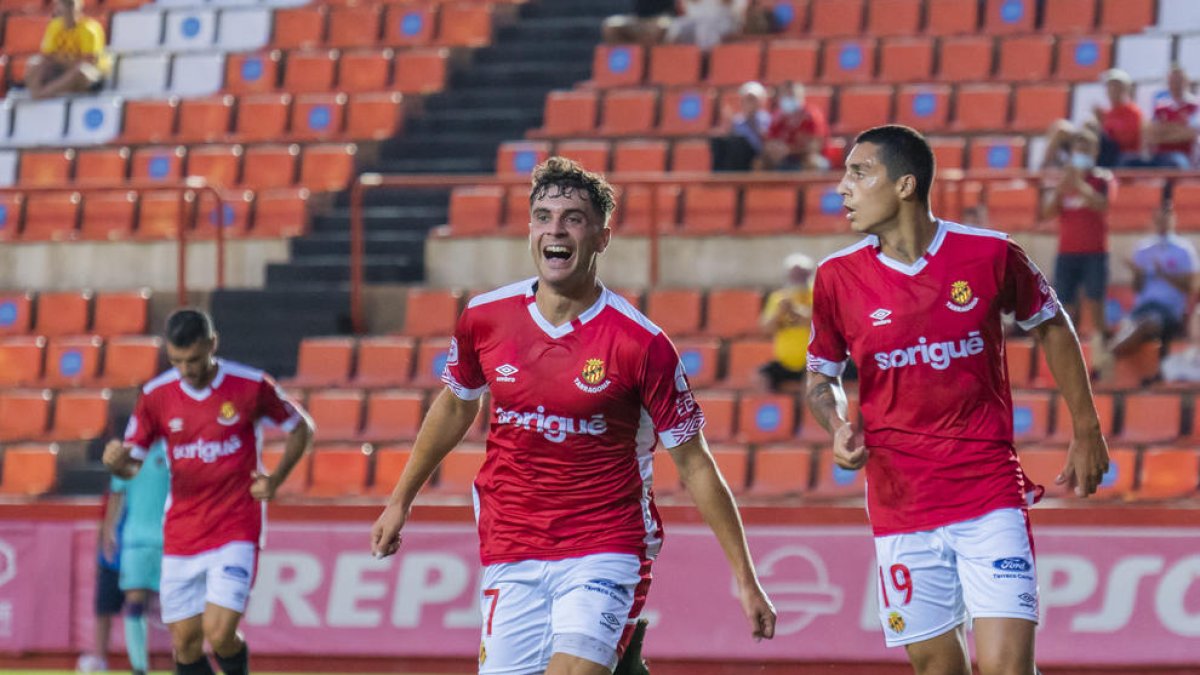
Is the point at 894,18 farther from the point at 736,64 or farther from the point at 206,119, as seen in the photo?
the point at 206,119

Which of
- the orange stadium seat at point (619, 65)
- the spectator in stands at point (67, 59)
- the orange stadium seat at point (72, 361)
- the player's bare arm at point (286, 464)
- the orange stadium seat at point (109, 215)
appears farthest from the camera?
the spectator in stands at point (67, 59)

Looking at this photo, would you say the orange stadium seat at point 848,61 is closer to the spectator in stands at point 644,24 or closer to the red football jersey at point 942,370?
the spectator in stands at point 644,24

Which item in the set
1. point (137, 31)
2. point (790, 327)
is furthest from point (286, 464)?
point (137, 31)

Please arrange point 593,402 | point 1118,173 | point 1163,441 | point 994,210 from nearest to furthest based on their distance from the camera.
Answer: point 593,402 → point 1163,441 → point 1118,173 → point 994,210

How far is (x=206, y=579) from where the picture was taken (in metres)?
9.89

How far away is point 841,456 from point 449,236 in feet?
34.8

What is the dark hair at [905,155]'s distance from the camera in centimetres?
689

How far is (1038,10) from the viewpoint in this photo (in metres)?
17.8

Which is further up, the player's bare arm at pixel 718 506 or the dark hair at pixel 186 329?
the dark hair at pixel 186 329

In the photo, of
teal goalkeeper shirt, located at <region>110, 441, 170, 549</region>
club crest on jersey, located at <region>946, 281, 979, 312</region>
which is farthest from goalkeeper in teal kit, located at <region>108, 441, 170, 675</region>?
club crest on jersey, located at <region>946, 281, 979, 312</region>

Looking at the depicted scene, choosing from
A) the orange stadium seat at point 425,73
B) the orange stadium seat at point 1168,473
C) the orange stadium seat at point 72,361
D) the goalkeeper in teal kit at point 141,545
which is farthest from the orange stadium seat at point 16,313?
the orange stadium seat at point 1168,473

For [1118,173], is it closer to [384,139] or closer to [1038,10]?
[1038,10]

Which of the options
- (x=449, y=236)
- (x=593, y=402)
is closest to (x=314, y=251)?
(x=449, y=236)

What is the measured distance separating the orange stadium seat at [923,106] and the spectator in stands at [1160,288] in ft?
10.2
